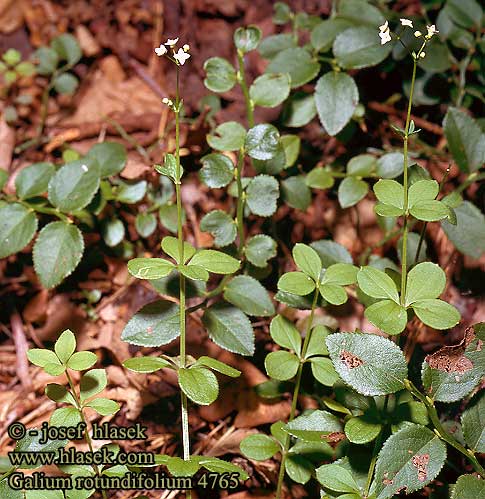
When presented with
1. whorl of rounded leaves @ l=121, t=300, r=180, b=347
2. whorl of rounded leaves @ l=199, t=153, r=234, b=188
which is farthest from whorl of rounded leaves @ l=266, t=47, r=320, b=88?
whorl of rounded leaves @ l=121, t=300, r=180, b=347

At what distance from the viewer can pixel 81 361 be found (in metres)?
1.51

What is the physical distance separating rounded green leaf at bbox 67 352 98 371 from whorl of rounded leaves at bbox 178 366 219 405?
0.21 metres

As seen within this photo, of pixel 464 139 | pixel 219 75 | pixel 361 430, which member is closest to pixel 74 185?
pixel 219 75

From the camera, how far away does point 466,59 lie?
2408mm

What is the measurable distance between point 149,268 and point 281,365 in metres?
0.46

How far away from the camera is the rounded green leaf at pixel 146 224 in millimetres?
2244

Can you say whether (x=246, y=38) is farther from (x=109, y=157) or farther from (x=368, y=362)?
(x=368, y=362)

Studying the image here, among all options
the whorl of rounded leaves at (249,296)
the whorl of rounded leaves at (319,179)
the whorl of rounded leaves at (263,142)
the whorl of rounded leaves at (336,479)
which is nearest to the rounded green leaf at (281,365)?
the whorl of rounded leaves at (249,296)

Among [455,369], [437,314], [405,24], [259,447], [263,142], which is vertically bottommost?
[259,447]

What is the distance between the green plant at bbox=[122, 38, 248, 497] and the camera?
A: 142 centimetres

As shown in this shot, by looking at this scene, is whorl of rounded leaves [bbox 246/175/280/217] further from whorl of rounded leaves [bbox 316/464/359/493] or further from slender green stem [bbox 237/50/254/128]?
whorl of rounded leaves [bbox 316/464/359/493]

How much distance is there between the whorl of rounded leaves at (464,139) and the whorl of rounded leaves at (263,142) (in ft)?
1.99

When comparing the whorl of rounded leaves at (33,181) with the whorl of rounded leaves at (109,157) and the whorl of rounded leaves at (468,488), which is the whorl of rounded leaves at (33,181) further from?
the whorl of rounded leaves at (468,488)

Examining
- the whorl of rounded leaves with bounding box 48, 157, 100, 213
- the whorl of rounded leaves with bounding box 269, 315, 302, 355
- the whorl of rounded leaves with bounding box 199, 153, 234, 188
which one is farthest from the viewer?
the whorl of rounded leaves with bounding box 48, 157, 100, 213
